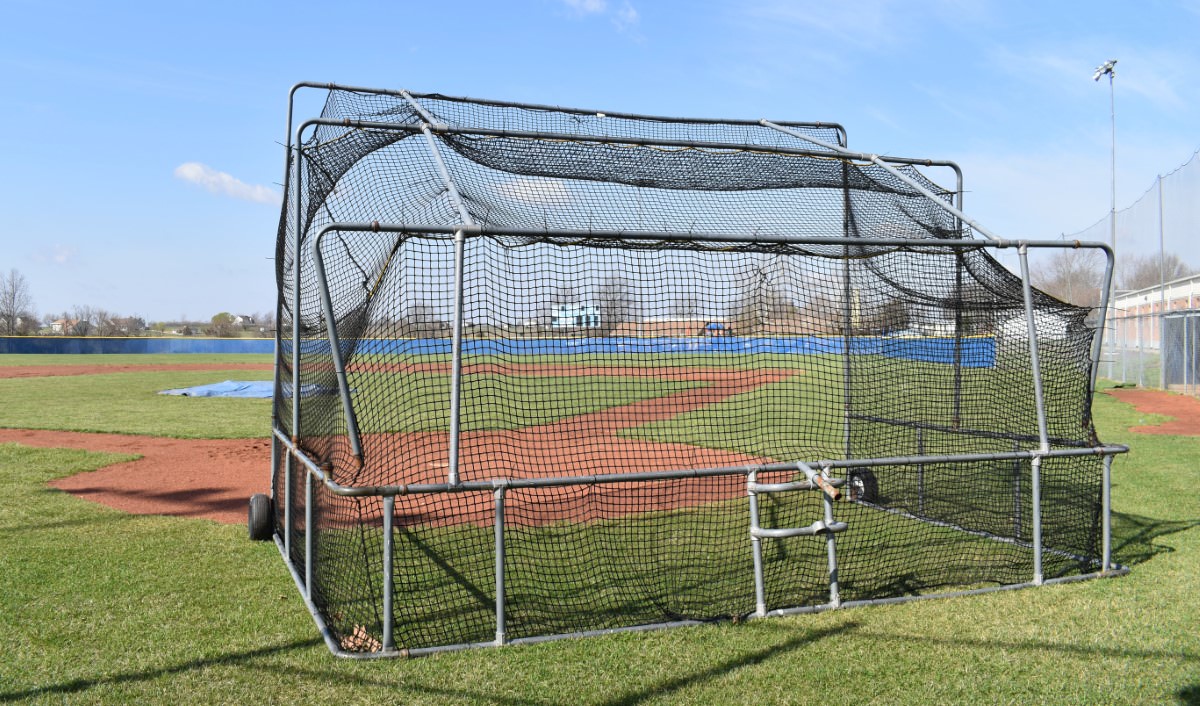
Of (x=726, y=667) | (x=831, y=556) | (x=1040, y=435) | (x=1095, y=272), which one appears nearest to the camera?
(x=726, y=667)

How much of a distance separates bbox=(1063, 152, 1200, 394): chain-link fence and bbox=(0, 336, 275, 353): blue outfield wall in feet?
128

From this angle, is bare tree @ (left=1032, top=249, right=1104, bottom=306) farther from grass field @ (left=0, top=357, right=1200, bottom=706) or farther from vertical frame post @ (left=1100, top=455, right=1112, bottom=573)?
grass field @ (left=0, top=357, right=1200, bottom=706)

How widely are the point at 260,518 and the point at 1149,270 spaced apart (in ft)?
76.8

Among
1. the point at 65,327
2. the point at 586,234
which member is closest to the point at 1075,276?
the point at 586,234

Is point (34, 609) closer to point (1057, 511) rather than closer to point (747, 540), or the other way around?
point (747, 540)

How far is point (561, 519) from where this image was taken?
729 cm

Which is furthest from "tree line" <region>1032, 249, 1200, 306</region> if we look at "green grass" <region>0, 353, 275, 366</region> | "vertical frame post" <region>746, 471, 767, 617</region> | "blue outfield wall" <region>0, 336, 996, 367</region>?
"green grass" <region>0, 353, 275, 366</region>

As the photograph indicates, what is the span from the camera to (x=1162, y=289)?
20750 millimetres

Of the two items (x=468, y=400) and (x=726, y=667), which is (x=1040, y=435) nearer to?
(x=726, y=667)

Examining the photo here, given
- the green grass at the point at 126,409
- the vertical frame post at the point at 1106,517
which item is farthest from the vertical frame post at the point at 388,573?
the green grass at the point at 126,409

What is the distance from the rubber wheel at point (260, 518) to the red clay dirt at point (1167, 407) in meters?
13.3

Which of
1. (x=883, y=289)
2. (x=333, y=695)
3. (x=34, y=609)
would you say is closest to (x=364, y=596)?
(x=333, y=695)

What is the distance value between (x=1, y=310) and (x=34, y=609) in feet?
273

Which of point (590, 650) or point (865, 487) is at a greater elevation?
point (865, 487)
